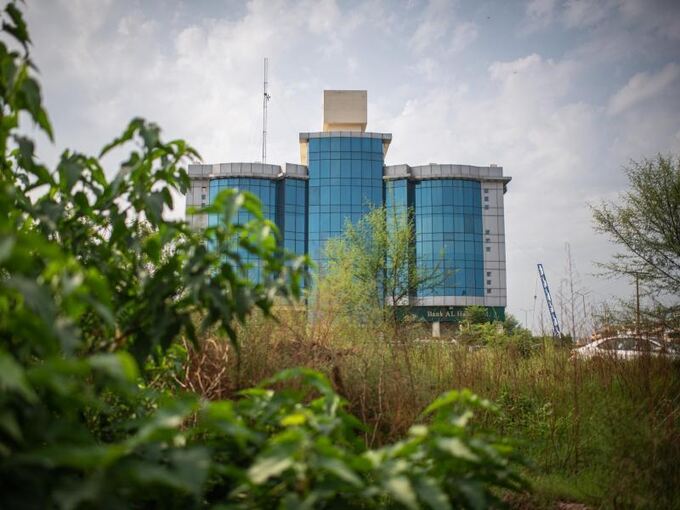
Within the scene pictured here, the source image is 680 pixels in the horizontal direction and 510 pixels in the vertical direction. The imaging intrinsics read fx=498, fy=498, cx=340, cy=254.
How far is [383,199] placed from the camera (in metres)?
50.2

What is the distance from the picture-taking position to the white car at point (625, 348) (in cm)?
595

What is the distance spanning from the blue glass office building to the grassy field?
138 ft

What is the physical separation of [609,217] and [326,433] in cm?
1955

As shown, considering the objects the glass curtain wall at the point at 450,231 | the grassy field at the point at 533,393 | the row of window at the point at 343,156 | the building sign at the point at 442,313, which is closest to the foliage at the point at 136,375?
the grassy field at the point at 533,393

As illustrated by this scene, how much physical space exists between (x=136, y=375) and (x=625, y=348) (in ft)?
21.5

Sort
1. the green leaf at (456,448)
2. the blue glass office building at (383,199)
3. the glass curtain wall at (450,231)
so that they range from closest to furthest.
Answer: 1. the green leaf at (456,448)
2. the blue glass office building at (383,199)
3. the glass curtain wall at (450,231)

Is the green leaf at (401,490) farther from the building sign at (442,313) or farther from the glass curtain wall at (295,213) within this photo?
the glass curtain wall at (295,213)

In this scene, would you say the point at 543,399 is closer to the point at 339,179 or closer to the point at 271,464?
the point at 271,464

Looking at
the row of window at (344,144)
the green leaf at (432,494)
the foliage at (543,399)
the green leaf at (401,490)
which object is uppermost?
the row of window at (344,144)

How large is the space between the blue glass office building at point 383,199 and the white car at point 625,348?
4186 cm

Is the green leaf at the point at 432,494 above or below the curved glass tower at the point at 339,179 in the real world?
below

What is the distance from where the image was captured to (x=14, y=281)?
0.89m

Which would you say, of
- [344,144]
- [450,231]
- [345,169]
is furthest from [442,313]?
[344,144]

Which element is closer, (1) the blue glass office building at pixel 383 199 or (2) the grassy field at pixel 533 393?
(2) the grassy field at pixel 533 393
